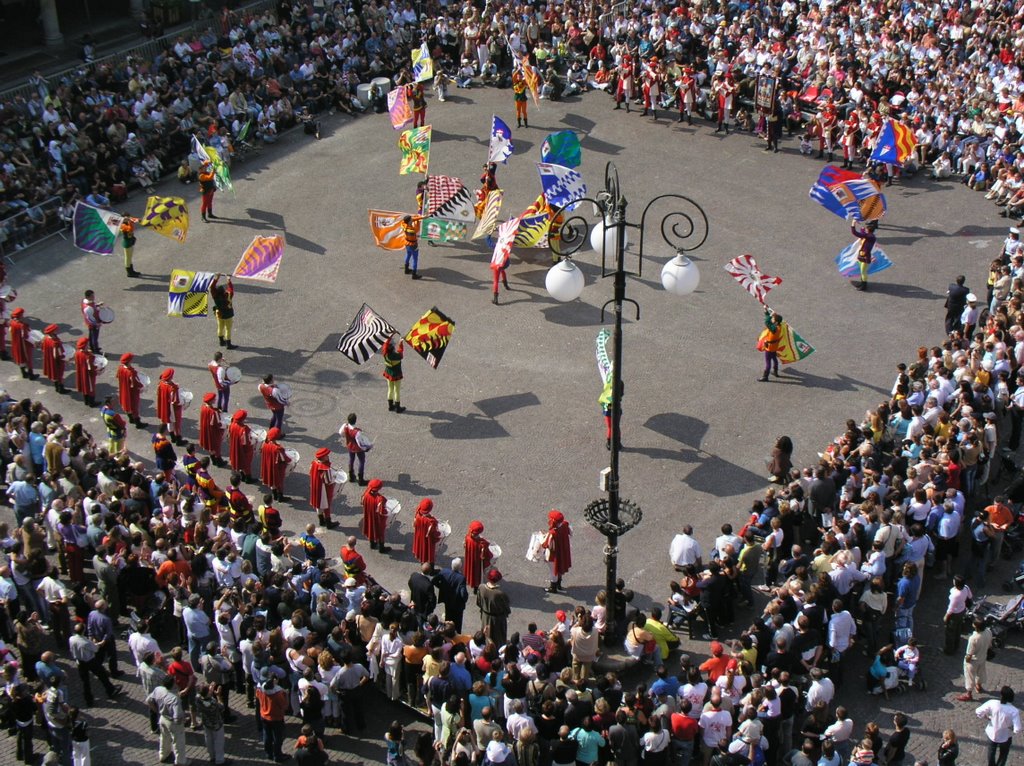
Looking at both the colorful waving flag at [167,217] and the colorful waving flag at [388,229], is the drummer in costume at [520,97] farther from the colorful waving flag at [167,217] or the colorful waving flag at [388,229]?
the colorful waving flag at [167,217]

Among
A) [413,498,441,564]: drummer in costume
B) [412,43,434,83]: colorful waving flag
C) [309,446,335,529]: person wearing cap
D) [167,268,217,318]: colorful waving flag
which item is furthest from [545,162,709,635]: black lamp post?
[412,43,434,83]: colorful waving flag

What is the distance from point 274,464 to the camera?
65.4ft

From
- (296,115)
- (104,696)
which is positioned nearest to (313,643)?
(104,696)

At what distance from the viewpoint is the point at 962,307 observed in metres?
23.9

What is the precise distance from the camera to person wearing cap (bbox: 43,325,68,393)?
2278 cm

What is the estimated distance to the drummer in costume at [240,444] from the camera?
20188 mm

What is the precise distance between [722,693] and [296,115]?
23.4m

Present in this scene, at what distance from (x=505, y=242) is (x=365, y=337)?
4.38 metres

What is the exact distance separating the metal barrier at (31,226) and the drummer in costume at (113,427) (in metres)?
8.27

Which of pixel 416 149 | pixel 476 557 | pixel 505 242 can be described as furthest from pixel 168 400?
pixel 416 149

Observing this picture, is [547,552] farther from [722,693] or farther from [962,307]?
[962,307]

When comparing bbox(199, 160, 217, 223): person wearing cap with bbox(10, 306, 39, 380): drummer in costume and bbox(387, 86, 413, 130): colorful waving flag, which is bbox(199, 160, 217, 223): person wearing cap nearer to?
bbox(387, 86, 413, 130): colorful waving flag

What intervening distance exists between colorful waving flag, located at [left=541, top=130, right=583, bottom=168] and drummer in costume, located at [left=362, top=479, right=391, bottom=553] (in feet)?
39.1

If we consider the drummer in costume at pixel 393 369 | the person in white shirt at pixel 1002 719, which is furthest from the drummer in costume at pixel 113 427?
the person in white shirt at pixel 1002 719
